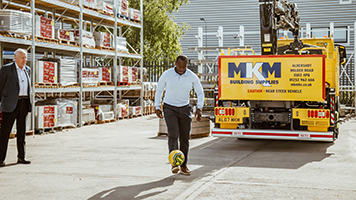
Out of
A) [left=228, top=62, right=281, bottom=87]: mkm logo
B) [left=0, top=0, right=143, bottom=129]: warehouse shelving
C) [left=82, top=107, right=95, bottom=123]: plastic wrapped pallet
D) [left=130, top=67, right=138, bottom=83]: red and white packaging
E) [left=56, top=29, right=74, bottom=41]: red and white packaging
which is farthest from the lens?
[left=130, top=67, right=138, bottom=83]: red and white packaging

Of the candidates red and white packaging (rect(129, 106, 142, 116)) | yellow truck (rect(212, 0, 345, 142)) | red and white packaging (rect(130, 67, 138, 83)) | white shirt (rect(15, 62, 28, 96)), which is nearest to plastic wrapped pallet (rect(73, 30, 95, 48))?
red and white packaging (rect(130, 67, 138, 83))

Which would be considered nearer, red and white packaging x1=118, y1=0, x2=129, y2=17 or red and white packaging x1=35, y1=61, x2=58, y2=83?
red and white packaging x1=35, y1=61, x2=58, y2=83

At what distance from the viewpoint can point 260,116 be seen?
1065 centimetres

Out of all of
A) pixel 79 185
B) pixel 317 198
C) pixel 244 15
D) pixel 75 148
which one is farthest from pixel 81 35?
pixel 244 15

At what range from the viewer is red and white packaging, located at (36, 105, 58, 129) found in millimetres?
13766

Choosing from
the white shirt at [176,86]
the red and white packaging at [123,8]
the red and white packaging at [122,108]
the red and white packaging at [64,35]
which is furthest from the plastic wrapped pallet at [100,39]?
the white shirt at [176,86]

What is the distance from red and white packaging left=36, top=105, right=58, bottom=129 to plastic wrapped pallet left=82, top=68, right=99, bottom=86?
8.74ft

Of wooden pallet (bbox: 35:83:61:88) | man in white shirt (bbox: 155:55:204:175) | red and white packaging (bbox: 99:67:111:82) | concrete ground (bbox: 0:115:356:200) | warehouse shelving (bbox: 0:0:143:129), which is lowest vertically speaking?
concrete ground (bbox: 0:115:356:200)

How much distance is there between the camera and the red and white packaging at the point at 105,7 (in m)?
17.7

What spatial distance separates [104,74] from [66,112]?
11.2ft

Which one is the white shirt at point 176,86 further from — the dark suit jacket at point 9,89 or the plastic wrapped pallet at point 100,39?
the plastic wrapped pallet at point 100,39

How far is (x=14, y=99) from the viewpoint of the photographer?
324 inches

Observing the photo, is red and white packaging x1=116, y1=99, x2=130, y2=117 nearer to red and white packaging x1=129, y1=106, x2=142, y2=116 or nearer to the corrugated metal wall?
red and white packaging x1=129, y1=106, x2=142, y2=116

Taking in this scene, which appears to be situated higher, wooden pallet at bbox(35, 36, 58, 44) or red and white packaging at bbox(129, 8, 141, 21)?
red and white packaging at bbox(129, 8, 141, 21)
